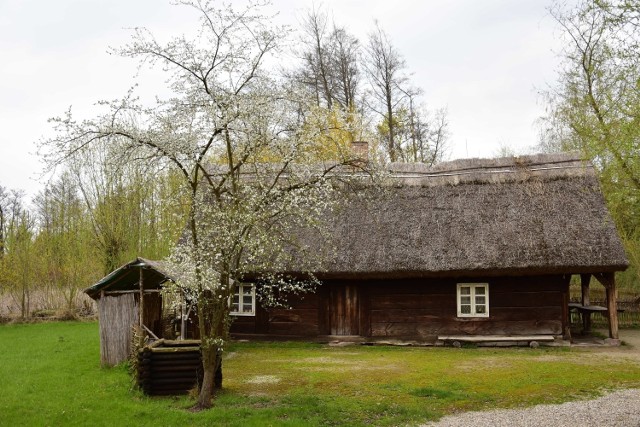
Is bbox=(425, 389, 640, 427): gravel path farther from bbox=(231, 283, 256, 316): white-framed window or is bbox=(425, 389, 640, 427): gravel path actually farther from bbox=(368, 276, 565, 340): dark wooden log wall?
bbox=(231, 283, 256, 316): white-framed window

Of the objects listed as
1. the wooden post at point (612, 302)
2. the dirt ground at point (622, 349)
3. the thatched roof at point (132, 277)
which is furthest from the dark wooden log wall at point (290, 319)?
the wooden post at point (612, 302)

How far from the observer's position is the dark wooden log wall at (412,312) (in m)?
16.3

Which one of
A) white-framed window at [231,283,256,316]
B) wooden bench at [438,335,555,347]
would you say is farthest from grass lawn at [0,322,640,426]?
white-framed window at [231,283,256,316]

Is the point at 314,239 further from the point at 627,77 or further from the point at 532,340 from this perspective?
the point at 627,77

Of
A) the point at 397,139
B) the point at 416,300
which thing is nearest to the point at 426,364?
the point at 416,300

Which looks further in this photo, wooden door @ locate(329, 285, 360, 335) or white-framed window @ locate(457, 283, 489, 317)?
wooden door @ locate(329, 285, 360, 335)

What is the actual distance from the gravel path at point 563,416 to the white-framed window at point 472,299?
279 inches

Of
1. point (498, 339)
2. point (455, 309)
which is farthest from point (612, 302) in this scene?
point (455, 309)

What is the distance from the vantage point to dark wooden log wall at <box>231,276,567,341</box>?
16266 mm

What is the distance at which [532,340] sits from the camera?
15953mm

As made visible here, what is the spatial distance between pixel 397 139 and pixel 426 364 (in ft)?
58.2

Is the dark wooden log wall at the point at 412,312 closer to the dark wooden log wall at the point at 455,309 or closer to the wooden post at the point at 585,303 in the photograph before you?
the dark wooden log wall at the point at 455,309

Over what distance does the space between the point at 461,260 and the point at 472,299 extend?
1.46 meters

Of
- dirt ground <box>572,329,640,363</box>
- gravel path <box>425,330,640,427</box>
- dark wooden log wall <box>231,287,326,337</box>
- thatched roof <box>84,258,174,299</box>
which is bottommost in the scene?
dirt ground <box>572,329,640,363</box>
